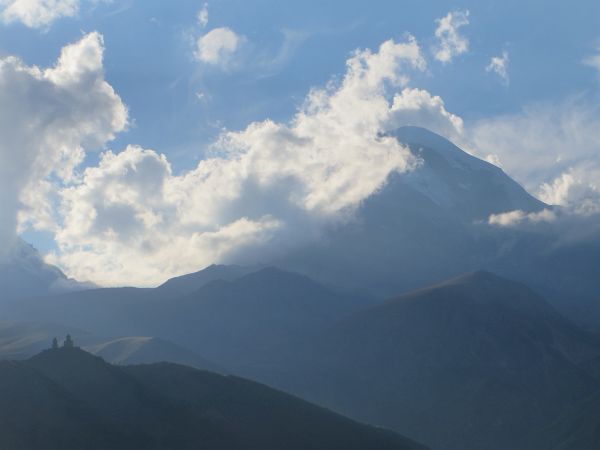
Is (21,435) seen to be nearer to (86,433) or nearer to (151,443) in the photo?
(86,433)

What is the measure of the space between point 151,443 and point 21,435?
27922mm

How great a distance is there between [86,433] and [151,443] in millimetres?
14686

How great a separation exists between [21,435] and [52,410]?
476 inches

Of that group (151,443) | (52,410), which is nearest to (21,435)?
(52,410)

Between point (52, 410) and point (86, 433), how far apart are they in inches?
451

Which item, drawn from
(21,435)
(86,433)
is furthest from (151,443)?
(21,435)

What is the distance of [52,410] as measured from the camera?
200 meters

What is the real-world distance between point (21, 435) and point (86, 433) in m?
13.4

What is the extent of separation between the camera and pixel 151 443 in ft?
655

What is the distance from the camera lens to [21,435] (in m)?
188

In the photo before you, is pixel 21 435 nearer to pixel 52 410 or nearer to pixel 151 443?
pixel 52 410
